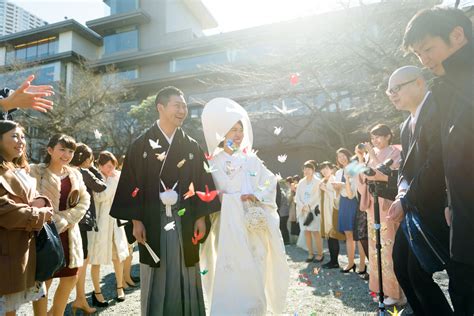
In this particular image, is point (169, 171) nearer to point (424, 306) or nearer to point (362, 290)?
point (424, 306)

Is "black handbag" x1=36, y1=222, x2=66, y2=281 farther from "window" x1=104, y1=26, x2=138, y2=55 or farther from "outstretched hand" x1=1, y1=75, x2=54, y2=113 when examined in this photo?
"window" x1=104, y1=26, x2=138, y2=55

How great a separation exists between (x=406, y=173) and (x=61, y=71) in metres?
31.6

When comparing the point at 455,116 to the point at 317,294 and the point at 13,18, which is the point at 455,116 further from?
the point at 13,18

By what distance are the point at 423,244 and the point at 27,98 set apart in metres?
3.08

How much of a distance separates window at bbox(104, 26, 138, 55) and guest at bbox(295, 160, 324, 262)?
2641 centimetres

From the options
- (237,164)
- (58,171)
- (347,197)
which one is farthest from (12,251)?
(347,197)

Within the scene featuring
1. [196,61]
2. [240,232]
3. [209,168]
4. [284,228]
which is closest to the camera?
[240,232]

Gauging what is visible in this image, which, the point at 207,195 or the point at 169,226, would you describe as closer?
the point at 169,226

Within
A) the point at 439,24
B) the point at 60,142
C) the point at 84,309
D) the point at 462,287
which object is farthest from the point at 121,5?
the point at 462,287

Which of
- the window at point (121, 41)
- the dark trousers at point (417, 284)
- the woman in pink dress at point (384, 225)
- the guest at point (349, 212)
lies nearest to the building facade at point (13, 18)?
the window at point (121, 41)

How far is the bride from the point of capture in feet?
10.2

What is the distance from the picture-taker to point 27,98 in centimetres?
271

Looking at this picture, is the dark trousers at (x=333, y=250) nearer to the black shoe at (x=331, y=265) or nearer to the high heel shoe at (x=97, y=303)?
the black shoe at (x=331, y=265)

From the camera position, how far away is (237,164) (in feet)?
11.5
